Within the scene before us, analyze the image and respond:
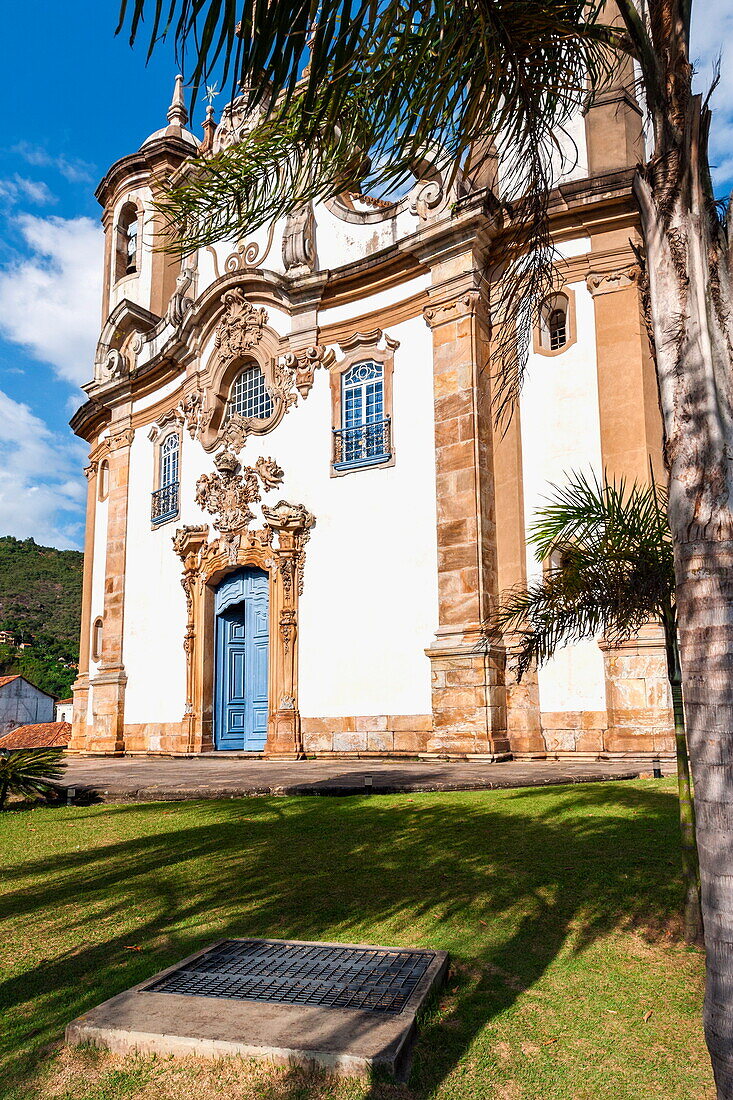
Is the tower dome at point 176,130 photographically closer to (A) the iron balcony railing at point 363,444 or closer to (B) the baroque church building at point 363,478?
(B) the baroque church building at point 363,478

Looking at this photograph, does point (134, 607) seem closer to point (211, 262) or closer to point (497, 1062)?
point (211, 262)

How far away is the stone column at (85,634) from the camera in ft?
72.3

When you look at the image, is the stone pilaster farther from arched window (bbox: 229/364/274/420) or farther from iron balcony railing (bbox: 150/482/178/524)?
iron balcony railing (bbox: 150/482/178/524)

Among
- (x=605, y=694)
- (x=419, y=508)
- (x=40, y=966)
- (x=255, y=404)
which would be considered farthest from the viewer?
(x=255, y=404)

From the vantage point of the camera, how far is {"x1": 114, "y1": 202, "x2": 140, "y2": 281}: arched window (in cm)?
2428

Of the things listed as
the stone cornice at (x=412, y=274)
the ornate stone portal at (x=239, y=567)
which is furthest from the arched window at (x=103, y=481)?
the ornate stone portal at (x=239, y=567)

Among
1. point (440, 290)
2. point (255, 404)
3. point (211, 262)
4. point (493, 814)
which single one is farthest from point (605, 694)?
point (211, 262)

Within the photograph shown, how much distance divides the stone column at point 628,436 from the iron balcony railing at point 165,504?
9.79 metres

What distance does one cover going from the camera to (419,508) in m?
15.1

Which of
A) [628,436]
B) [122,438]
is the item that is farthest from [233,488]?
[628,436]

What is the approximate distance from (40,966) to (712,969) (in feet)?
9.43

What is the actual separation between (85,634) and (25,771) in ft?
48.6

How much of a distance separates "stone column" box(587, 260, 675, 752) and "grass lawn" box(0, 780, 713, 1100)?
14.5ft

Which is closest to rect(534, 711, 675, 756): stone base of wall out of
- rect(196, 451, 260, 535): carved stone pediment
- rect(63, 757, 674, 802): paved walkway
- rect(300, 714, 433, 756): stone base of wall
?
rect(63, 757, 674, 802): paved walkway
